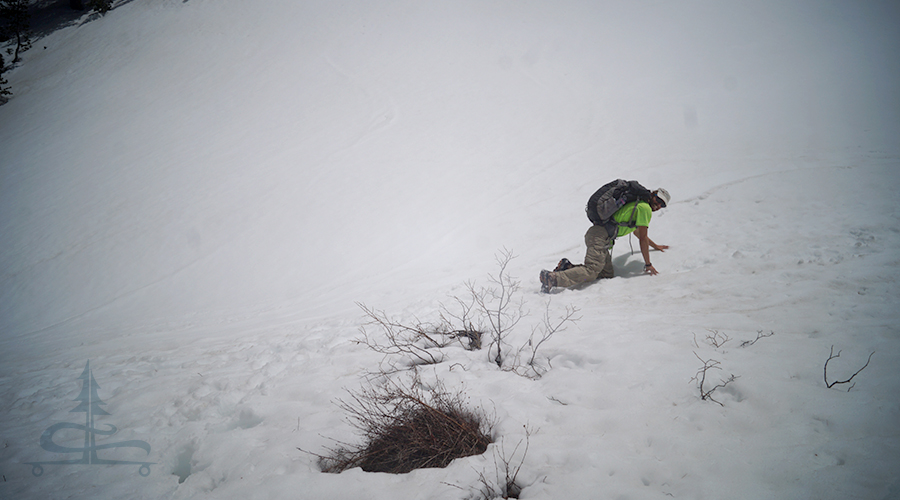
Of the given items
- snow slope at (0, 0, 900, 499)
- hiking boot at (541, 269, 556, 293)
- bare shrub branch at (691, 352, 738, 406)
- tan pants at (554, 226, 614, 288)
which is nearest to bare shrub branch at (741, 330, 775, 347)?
→ snow slope at (0, 0, 900, 499)

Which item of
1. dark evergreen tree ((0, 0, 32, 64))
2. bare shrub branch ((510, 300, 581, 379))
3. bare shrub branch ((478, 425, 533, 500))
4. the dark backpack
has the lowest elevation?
bare shrub branch ((510, 300, 581, 379))

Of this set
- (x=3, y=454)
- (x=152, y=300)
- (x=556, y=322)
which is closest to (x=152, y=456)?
(x=3, y=454)

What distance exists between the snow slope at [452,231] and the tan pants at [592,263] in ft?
0.71

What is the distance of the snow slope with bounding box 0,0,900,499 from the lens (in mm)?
2061

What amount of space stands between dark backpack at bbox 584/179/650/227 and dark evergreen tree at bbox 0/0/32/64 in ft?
125

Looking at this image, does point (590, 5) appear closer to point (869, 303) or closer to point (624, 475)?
point (869, 303)

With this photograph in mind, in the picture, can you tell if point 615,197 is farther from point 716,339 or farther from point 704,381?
point 704,381

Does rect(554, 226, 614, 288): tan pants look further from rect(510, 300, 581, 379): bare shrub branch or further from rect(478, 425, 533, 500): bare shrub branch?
rect(478, 425, 533, 500): bare shrub branch

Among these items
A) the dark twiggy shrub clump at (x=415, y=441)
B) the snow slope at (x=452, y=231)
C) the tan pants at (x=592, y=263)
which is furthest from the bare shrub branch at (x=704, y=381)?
the tan pants at (x=592, y=263)

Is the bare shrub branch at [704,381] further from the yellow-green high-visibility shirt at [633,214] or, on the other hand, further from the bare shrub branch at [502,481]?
the yellow-green high-visibility shirt at [633,214]

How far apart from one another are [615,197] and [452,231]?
5002mm

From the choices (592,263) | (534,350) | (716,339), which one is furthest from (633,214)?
(534,350)

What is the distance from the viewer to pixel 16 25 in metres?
23.8

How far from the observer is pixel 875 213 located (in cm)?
506
